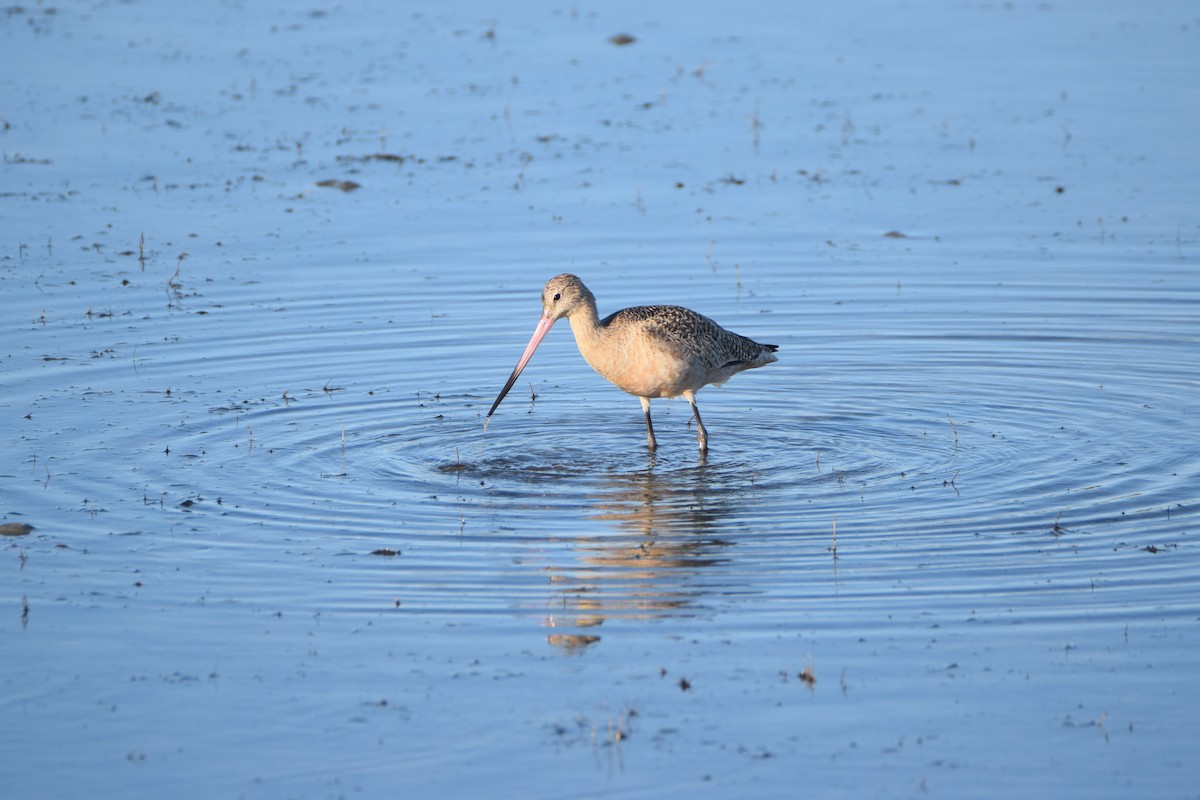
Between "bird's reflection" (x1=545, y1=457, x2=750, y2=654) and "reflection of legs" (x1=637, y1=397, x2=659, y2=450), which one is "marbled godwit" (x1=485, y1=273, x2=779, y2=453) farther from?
"bird's reflection" (x1=545, y1=457, x2=750, y2=654)

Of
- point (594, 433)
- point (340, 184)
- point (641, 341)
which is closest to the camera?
point (641, 341)

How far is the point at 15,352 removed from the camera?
1270 cm

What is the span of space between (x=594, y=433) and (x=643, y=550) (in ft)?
8.56

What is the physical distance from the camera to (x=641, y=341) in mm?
10602

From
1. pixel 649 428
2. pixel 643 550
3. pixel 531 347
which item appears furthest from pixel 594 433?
pixel 643 550

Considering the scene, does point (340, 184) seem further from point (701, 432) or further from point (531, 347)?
point (701, 432)

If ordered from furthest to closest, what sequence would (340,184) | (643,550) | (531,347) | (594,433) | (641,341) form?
1. (340,184)
2. (594,433)
3. (531,347)
4. (641,341)
5. (643,550)

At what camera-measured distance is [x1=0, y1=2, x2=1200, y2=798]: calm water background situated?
6.51 m

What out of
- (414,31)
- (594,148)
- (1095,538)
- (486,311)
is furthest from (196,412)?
(414,31)

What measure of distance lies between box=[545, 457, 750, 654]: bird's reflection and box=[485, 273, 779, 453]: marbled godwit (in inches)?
21.7

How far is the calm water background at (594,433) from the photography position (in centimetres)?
651

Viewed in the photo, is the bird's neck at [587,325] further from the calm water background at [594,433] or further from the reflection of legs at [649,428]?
the calm water background at [594,433]

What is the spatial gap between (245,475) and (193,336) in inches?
149

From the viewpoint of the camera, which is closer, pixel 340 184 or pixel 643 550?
pixel 643 550
